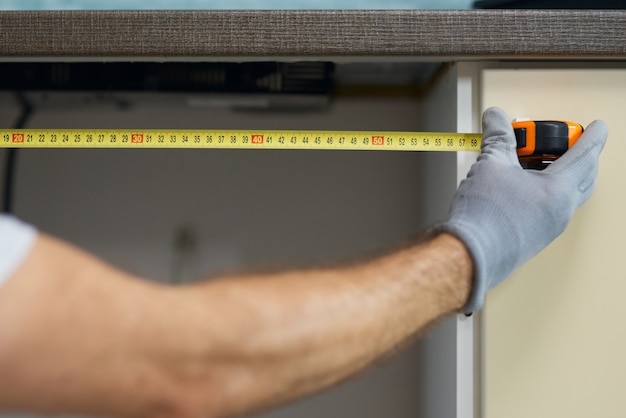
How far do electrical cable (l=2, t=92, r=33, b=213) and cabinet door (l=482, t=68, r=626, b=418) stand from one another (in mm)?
689

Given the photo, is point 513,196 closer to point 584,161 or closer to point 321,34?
point 584,161

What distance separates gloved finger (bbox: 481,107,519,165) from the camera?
1.62 ft

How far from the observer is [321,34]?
1.63ft

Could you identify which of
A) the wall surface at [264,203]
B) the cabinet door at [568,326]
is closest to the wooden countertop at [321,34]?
the cabinet door at [568,326]

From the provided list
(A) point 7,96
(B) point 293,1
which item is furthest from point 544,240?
(A) point 7,96

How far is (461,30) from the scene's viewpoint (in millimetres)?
494

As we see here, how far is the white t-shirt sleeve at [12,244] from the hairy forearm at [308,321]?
9cm

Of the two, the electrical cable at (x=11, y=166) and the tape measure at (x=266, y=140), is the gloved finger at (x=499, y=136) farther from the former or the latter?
the electrical cable at (x=11, y=166)

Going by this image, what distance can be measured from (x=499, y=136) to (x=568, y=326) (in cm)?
17

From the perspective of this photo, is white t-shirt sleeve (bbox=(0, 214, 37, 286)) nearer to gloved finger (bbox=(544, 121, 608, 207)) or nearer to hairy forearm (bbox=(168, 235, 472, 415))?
hairy forearm (bbox=(168, 235, 472, 415))

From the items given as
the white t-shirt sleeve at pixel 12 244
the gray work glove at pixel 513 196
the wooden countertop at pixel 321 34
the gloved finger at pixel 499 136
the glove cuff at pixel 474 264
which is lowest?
the white t-shirt sleeve at pixel 12 244

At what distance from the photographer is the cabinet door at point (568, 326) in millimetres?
507

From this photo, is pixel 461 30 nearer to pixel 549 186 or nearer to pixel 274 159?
pixel 549 186

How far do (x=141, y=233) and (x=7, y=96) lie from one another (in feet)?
0.87
